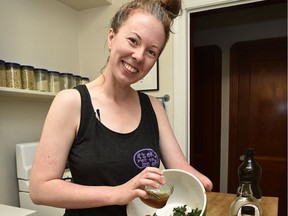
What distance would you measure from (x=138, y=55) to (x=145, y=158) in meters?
0.28

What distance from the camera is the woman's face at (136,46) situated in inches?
27.4

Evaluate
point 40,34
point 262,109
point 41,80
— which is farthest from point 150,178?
point 262,109

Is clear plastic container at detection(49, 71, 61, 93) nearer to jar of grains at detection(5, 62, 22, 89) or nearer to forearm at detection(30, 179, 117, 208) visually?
jar of grains at detection(5, 62, 22, 89)

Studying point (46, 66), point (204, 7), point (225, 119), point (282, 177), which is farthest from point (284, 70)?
point (46, 66)

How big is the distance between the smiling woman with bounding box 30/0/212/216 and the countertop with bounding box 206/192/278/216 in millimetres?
358

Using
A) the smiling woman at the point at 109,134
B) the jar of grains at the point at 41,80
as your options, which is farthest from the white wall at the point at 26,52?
the smiling woman at the point at 109,134

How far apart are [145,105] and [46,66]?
1176 millimetres

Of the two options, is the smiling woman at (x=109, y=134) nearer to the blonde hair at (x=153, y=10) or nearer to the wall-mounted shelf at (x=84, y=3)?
the blonde hair at (x=153, y=10)

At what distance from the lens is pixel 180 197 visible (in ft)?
2.52

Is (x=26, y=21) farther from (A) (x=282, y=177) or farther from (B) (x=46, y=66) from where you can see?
(A) (x=282, y=177)

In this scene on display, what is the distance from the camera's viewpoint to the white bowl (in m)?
0.68

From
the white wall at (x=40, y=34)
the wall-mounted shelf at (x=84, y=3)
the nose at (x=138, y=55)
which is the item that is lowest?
the nose at (x=138, y=55)

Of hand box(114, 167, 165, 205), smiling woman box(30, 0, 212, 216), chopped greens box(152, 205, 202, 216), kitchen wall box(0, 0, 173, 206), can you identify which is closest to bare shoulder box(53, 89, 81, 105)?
smiling woman box(30, 0, 212, 216)

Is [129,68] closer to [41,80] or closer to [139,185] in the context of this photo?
[139,185]
